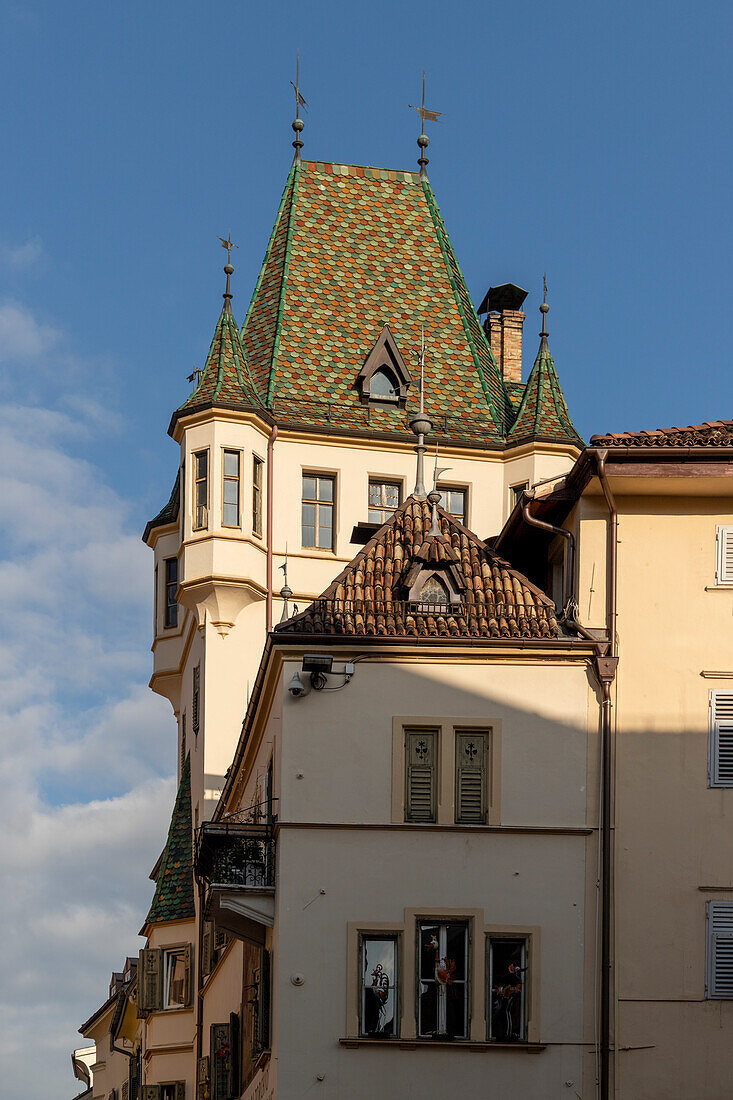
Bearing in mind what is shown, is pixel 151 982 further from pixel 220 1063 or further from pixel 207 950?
pixel 220 1063

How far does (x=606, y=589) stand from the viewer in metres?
36.2

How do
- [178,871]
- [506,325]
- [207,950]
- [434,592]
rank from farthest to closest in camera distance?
[506,325] < [178,871] < [207,950] < [434,592]

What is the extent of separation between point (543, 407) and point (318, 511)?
21.5 ft

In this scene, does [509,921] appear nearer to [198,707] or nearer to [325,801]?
[325,801]

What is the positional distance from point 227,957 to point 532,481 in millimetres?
15797

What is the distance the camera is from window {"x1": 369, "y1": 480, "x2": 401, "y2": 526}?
5597 cm

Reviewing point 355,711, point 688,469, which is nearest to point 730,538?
point 688,469

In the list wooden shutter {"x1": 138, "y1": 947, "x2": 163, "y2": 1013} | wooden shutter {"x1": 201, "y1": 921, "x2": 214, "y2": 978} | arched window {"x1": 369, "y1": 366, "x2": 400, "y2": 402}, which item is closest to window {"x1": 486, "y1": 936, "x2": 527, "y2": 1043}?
wooden shutter {"x1": 201, "y1": 921, "x2": 214, "y2": 978}

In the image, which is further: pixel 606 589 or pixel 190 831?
pixel 190 831

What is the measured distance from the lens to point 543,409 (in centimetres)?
5769

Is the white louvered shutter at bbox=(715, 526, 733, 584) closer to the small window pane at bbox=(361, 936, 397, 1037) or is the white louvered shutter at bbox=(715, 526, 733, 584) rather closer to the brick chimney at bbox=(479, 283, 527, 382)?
the small window pane at bbox=(361, 936, 397, 1037)

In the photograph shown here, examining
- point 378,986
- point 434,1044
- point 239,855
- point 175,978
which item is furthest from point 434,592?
point 175,978

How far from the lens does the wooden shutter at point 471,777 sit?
113 feet

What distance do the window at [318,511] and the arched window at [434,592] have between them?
60.6 ft
